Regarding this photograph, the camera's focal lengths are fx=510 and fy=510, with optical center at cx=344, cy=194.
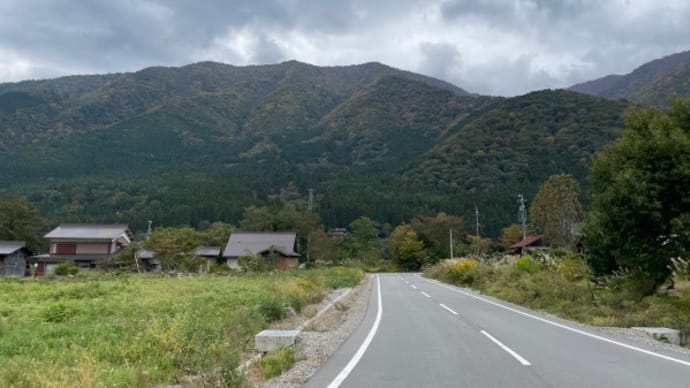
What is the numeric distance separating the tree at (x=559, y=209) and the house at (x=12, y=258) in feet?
184

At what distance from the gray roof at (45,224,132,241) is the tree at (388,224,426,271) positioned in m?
37.2

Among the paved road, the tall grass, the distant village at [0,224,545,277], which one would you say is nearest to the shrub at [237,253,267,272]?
the distant village at [0,224,545,277]

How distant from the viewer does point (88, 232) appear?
60906mm

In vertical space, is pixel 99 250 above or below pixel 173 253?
below

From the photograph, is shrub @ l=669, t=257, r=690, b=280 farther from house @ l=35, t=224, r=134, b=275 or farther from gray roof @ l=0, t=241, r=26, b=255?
gray roof @ l=0, t=241, r=26, b=255

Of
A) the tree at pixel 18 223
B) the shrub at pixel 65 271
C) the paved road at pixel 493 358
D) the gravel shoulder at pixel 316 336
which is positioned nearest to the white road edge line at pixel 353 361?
the paved road at pixel 493 358

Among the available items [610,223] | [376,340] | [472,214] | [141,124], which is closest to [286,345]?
[376,340]

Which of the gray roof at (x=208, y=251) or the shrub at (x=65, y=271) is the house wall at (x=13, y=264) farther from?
the gray roof at (x=208, y=251)

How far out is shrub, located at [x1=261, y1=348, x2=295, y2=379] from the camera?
7275mm

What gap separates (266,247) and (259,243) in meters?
1.47

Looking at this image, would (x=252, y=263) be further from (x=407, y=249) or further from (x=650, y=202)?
(x=650, y=202)

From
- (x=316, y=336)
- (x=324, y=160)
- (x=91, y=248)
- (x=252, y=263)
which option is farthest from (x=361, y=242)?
(x=324, y=160)

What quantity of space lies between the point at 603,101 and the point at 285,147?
96.9 metres

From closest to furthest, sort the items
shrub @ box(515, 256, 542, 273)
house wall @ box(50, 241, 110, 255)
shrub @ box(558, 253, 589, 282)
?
shrub @ box(558, 253, 589, 282)
shrub @ box(515, 256, 542, 273)
house wall @ box(50, 241, 110, 255)
